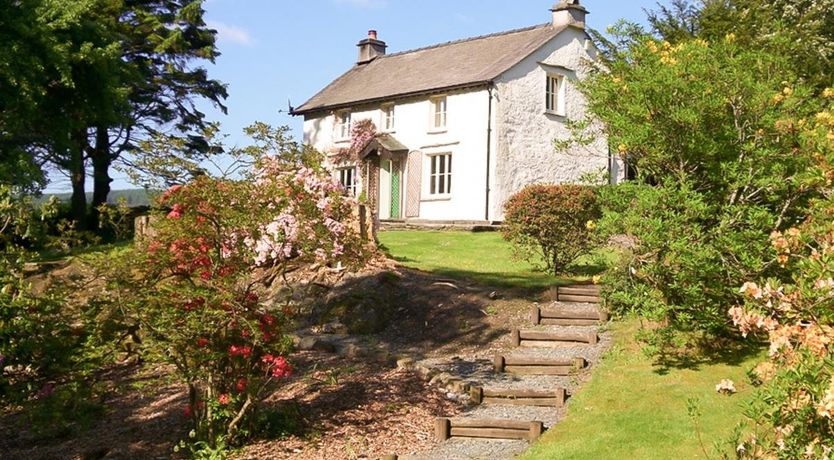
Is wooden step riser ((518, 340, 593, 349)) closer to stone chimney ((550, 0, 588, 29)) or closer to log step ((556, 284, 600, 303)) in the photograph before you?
log step ((556, 284, 600, 303))

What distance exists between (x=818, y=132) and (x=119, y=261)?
26.8 ft

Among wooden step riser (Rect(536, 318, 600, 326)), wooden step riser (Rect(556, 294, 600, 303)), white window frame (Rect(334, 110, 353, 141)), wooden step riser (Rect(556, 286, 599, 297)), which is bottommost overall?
wooden step riser (Rect(536, 318, 600, 326))

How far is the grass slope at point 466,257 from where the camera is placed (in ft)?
61.3

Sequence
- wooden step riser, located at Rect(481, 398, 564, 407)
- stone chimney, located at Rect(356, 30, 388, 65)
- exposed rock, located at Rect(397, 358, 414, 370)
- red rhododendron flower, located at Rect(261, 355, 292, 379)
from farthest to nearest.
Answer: stone chimney, located at Rect(356, 30, 388, 65)
exposed rock, located at Rect(397, 358, 414, 370)
wooden step riser, located at Rect(481, 398, 564, 407)
red rhododendron flower, located at Rect(261, 355, 292, 379)

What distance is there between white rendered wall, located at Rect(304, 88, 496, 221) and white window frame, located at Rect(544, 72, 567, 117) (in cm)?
334

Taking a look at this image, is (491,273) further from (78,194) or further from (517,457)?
(78,194)

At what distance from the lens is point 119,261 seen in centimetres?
1002

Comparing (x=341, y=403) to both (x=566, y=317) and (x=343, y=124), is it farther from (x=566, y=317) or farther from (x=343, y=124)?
(x=343, y=124)

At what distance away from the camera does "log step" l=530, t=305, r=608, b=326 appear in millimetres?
15172

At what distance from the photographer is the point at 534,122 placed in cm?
3297

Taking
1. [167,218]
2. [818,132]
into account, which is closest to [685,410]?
[818,132]

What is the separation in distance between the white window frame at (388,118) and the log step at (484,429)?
25.5 meters

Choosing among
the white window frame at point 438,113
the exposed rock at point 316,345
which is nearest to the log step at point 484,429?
the exposed rock at point 316,345

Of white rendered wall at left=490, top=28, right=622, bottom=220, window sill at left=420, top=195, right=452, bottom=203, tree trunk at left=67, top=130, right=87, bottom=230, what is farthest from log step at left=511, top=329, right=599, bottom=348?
tree trunk at left=67, top=130, right=87, bottom=230
